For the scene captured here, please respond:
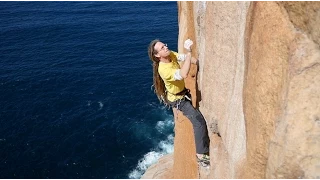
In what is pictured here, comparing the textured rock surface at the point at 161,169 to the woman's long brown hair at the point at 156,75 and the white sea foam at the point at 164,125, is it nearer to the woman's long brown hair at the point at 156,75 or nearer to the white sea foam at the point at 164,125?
the woman's long brown hair at the point at 156,75

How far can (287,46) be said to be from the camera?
10141 mm

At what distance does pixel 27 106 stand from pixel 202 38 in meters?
45.1

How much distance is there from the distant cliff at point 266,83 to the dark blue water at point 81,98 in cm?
3143

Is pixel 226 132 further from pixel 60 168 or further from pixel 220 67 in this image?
pixel 60 168

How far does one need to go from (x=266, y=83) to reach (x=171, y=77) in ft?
11.5

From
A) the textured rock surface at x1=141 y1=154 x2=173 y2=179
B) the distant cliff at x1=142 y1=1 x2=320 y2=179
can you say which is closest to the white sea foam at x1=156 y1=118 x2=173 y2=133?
the textured rock surface at x1=141 y1=154 x2=173 y2=179

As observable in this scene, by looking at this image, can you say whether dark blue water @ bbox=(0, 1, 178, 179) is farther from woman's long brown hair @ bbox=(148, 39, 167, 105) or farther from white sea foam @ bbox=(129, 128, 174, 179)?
woman's long brown hair @ bbox=(148, 39, 167, 105)

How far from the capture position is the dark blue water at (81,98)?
43.5 metres

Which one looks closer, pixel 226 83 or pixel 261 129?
pixel 261 129

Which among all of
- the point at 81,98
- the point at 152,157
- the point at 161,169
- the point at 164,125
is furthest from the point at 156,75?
the point at 81,98

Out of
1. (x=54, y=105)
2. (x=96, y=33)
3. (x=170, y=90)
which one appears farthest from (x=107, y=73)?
(x=170, y=90)

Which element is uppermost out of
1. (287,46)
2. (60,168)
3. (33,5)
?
(287,46)

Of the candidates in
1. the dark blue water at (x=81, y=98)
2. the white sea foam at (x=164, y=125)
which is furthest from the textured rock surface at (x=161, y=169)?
the white sea foam at (x=164, y=125)

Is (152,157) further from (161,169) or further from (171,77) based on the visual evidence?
(171,77)
